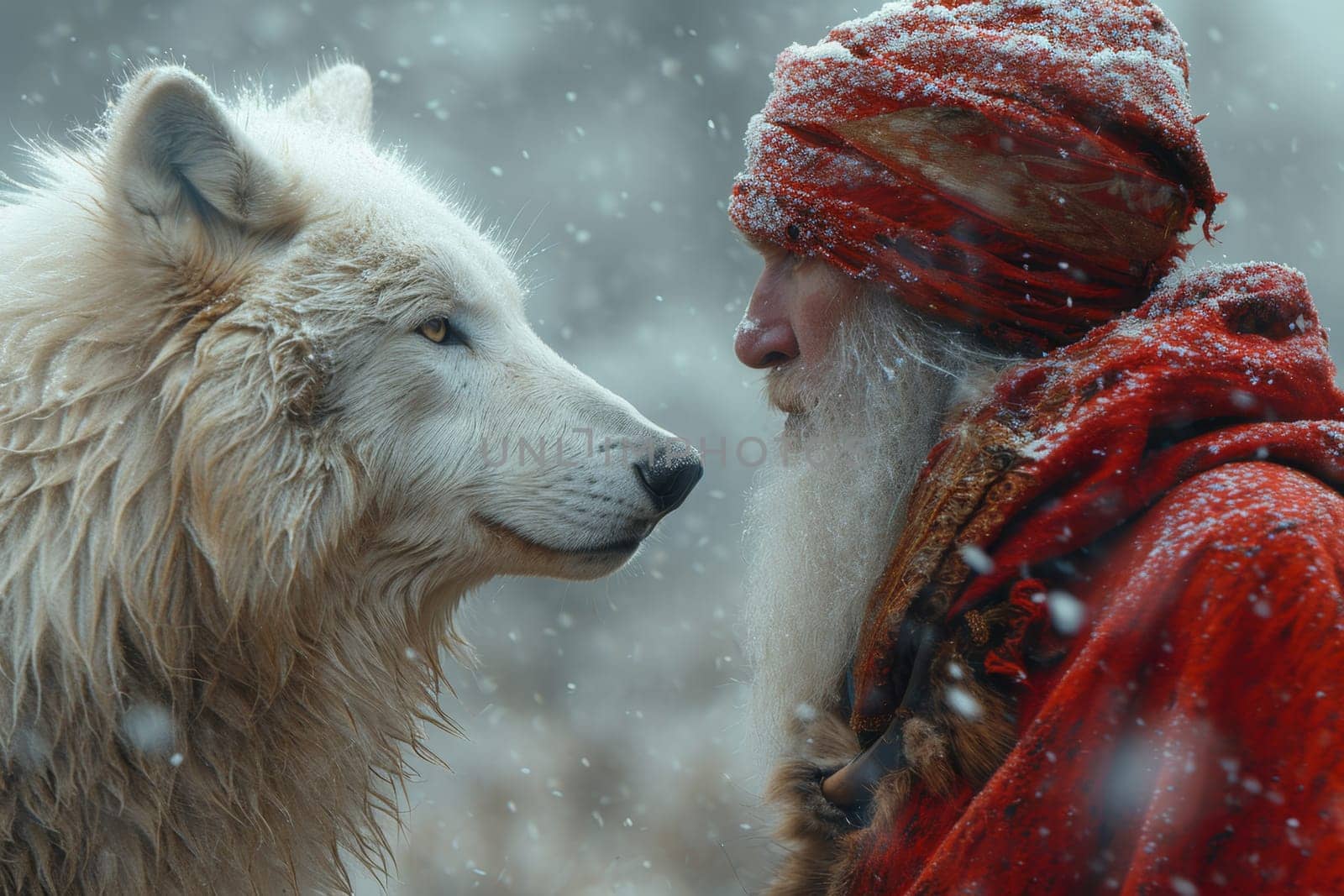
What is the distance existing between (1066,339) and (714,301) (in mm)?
5211

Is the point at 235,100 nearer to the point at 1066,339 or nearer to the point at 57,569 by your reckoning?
the point at 57,569

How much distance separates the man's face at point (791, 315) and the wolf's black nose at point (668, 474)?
39cm

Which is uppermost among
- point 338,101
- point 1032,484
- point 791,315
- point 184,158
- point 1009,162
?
point 1009,162

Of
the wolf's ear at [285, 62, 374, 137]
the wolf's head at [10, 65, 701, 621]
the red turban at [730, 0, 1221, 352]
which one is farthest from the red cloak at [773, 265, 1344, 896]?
the wolf's ear at [285, 62, 374, 137]

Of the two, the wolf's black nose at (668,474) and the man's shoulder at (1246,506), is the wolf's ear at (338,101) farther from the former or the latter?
the man's shoulder at (1246,506)

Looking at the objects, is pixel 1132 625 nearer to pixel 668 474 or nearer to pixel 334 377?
pixel 668 474

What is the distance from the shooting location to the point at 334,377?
6.03 feet

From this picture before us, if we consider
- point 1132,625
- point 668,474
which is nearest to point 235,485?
point 668,474

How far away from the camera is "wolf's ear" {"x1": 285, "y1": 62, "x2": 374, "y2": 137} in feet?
8.12

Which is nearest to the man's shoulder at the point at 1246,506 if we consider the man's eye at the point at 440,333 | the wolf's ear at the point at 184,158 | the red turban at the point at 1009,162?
the red turban at the point at 1009,162

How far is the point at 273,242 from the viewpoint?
74.7 inches

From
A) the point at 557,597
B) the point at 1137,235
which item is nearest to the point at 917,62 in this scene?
the point at 1137,235

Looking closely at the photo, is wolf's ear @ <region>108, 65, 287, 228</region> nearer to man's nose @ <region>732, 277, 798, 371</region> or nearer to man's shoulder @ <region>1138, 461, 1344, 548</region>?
man's nose @ <region>732, 277, 798, 371</region>

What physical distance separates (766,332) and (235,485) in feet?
4.01
